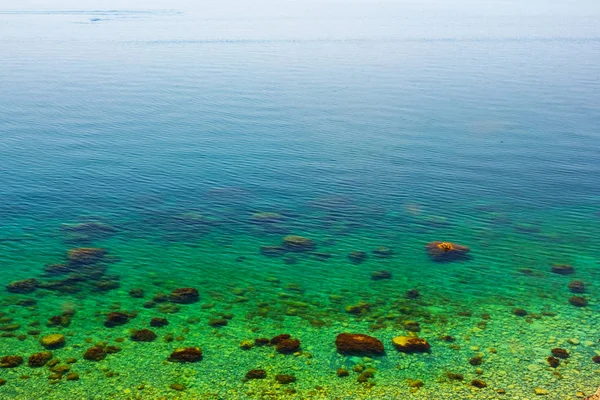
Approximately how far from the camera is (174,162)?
41.8 m

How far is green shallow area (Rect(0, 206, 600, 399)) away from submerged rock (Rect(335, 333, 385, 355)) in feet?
0.75

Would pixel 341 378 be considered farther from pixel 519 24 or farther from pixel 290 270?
pixel 519 24

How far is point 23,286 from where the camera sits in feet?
83.3

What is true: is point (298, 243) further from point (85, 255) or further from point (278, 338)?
point (85, 255)

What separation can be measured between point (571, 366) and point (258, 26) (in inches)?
5292

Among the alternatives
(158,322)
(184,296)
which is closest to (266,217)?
(184,296)

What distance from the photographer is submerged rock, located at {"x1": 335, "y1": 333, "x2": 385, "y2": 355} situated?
2097 cm

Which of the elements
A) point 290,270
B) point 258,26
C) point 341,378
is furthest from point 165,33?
point 341,378

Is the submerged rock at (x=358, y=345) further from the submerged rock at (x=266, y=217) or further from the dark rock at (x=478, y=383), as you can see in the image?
the submerged rock at (x=266, y=217)

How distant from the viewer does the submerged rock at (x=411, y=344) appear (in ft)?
69.4

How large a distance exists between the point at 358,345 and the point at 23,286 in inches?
583

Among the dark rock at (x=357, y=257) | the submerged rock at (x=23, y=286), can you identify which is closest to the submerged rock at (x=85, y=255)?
the submerged rock at (x=23, y=286)

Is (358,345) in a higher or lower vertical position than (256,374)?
higher

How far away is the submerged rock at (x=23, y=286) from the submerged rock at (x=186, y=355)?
27.6ft
